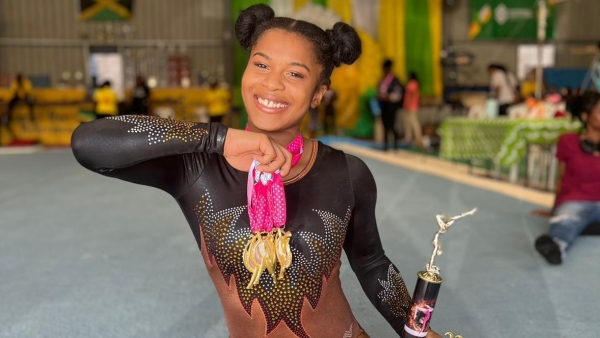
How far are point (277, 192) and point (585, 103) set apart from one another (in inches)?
124

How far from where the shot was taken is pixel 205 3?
1438 centimetres

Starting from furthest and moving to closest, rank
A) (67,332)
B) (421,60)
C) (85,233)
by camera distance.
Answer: (421,60) < (85,233) < (67,332)

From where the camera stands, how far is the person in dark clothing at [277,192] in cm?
111

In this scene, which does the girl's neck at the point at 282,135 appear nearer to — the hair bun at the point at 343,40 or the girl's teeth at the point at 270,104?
the girl's teeth at the point at 270,104

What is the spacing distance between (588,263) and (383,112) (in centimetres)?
614

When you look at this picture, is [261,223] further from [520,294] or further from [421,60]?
[421,60]

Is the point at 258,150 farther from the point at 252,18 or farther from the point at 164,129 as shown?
the point at 252,18

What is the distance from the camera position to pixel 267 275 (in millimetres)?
1162

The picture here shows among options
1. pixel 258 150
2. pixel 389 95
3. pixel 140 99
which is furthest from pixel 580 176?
pixel 140 99

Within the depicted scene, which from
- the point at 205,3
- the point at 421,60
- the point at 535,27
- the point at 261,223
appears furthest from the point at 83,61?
the point at 261,223

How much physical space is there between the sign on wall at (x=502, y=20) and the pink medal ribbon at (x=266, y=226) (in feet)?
48.3

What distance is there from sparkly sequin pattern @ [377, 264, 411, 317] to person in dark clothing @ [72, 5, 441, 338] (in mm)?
22

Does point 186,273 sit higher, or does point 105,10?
point 105,10

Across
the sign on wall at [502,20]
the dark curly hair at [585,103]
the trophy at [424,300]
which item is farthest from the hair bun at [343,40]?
the sign on wall at [502,20]
